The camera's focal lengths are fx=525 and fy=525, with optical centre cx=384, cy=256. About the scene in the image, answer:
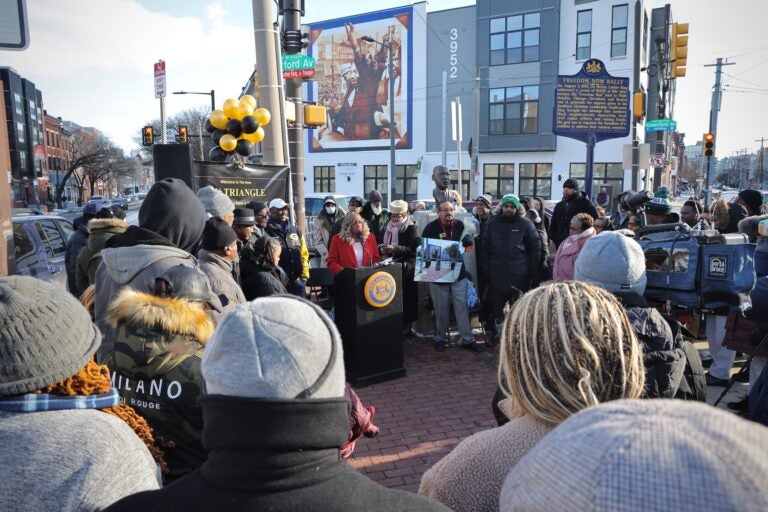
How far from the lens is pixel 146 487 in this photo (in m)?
1.34

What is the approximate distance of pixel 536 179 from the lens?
1207 inches

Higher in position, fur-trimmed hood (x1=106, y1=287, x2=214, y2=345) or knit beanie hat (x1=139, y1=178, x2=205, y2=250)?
knit beanie hat (x1=139, y1=178, x2=205, y2=250)

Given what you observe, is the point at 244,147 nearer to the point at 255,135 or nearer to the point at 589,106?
the point at 255,135

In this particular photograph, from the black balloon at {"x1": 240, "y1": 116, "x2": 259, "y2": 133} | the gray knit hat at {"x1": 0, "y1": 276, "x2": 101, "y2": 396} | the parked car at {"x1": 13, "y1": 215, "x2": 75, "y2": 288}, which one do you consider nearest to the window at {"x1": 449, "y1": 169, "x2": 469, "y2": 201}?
the black balloon at {"x1": 240, "y1": 116, "x2": 259, "y2": 133}

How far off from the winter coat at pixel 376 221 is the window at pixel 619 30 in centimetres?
2522

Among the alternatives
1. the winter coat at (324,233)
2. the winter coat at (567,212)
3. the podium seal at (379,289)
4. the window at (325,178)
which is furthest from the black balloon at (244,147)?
the window at (325,178)

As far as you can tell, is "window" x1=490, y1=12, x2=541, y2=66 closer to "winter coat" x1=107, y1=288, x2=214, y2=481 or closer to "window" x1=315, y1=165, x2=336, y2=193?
"window" x1=315, y1=165, x2=336, y2=193

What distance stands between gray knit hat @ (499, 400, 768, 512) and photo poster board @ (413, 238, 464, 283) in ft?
20.1

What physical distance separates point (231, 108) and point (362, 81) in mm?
29270

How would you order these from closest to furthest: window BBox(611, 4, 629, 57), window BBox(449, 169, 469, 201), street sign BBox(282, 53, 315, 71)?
street sign BBox(282, 53, 315, 71)
window BBox(611, 4, 629, 57)
window BBox(449, 169, 469, 201)

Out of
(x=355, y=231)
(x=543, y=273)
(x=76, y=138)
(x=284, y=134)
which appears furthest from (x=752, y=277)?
(x=76, y=138)

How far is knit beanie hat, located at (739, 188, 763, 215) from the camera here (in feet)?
23.4

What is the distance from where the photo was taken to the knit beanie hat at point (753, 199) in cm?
714

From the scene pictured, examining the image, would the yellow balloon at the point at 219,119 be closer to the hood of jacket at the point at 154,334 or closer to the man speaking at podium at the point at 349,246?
the man speaking at podium at the point at 349,246
